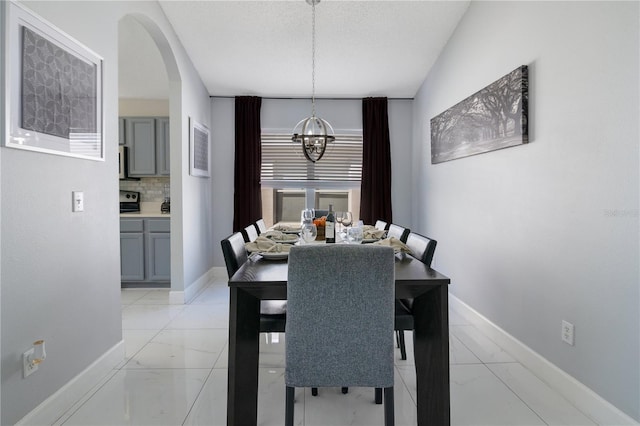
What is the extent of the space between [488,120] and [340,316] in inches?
87.9

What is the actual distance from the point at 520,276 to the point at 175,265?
3.14 metres

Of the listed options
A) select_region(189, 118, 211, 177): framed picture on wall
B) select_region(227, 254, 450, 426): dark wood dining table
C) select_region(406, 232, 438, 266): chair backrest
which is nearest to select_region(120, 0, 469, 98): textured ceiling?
select_region(189, 118, 211, 177): framed picture on wall

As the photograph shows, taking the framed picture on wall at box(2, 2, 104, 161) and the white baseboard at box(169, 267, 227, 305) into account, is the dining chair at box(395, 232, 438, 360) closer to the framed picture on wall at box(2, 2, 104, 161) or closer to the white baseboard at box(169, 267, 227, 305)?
the framed picture on wall at box(2, 2, 104, 161)

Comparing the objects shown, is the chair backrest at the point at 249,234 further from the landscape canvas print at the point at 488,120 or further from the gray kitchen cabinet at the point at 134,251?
the gray kitchen cabinet at the point at 134,251

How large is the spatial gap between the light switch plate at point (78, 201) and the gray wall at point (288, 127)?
9.82 feet

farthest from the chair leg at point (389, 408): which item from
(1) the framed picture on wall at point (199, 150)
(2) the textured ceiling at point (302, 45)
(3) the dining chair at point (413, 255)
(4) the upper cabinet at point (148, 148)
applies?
(4) the upper cabinet at point (148, 148)

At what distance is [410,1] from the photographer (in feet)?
10.8

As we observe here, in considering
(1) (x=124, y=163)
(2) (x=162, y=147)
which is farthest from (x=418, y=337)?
(1) (x=124, y=163)

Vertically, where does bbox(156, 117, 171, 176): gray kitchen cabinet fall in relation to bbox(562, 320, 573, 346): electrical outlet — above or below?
above

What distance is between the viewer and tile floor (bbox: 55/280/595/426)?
1.87 metres

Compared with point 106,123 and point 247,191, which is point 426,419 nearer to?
point 106,123

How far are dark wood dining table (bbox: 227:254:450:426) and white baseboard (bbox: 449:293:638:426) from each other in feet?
2.74

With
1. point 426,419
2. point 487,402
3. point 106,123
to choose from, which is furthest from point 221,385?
point 106,123

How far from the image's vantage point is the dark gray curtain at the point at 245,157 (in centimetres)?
497
